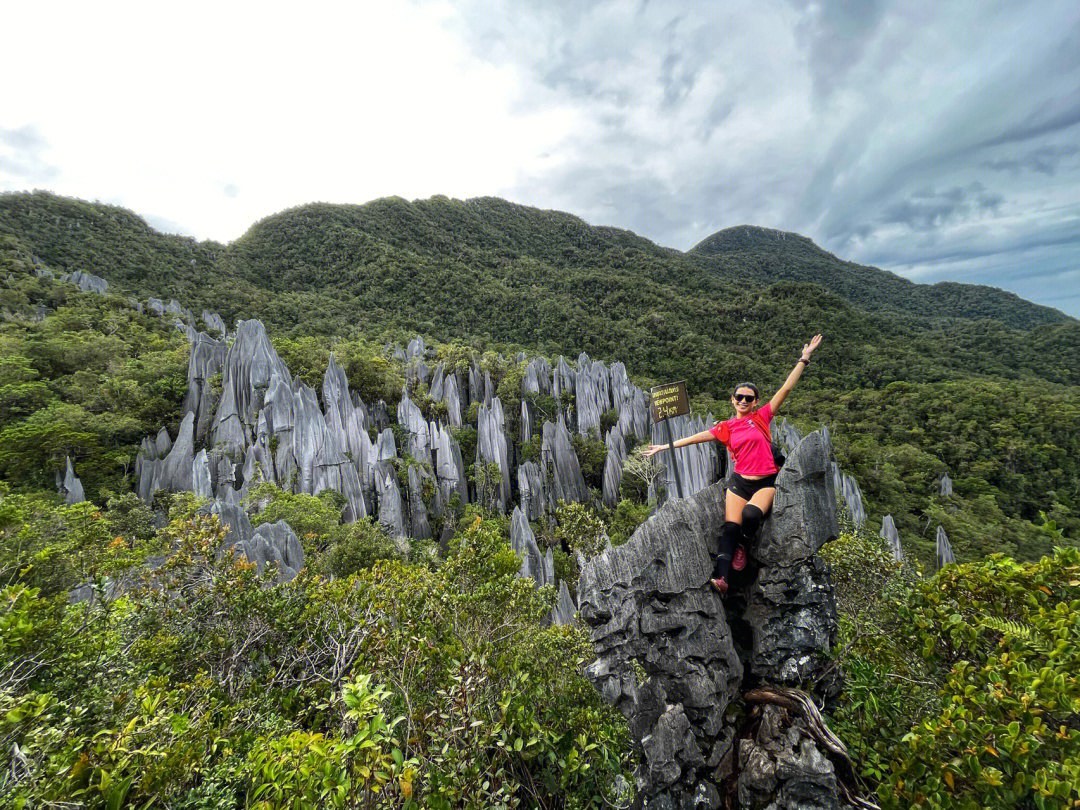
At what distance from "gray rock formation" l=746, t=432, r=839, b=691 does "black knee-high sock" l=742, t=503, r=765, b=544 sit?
0.53ft

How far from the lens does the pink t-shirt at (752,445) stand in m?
3.88

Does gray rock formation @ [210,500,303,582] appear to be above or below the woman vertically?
below

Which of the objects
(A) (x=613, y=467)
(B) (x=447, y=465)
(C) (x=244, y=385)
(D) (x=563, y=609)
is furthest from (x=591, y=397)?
(C) (x=244, y=385)

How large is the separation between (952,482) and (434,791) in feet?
150

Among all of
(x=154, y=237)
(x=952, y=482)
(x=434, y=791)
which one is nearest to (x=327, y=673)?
(x=434, y=791)

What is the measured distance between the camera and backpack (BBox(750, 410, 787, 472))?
3881mm

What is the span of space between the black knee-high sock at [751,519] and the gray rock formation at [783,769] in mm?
1565

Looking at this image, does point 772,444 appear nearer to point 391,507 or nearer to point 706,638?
point 706,638

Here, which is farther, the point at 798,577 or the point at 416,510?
the point at 416,510

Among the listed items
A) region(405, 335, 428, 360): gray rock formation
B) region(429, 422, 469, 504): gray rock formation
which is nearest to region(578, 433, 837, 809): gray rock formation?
region(429, 422, 469, 504): gray rock formation

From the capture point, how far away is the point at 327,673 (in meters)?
5.88

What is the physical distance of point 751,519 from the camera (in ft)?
12.4

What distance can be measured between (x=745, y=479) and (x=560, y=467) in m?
24.9

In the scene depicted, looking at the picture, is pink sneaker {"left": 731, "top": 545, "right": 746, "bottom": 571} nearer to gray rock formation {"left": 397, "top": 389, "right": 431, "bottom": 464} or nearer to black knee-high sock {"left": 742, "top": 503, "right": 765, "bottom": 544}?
black knee-high sock {"left": 742, "top": 503, "right": 765, "bottom": 544}
